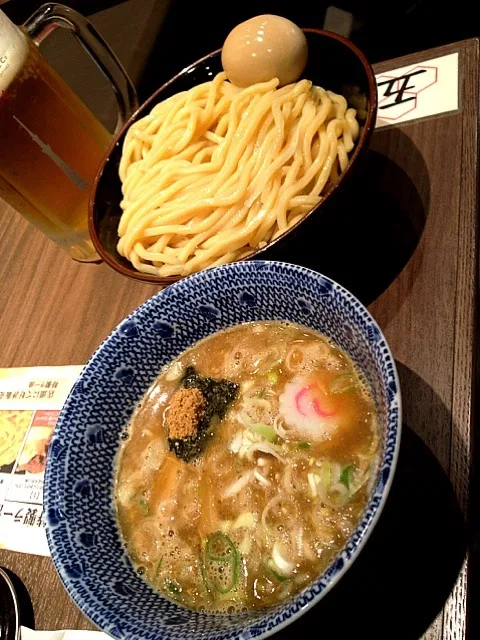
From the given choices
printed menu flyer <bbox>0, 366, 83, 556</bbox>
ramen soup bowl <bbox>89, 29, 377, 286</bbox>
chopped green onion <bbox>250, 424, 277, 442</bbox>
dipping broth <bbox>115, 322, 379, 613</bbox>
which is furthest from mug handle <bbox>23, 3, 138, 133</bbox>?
chopped green onion <bbox>250, 424, 277, 442</bbox>

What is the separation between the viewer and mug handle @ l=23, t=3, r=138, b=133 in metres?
1.74

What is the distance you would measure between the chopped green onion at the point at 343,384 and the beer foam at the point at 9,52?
4.04ft

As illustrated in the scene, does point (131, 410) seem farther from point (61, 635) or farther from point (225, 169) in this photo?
point (225, 169)

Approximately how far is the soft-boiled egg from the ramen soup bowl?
0.23ft

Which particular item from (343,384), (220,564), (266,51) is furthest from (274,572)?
(266,51)

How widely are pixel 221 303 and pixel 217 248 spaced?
0.21 meters

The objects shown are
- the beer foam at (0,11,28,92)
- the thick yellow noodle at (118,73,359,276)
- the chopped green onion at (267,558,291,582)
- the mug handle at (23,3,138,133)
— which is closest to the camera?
the chopped green onion at (267,558,291,582)

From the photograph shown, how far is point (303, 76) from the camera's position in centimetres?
162

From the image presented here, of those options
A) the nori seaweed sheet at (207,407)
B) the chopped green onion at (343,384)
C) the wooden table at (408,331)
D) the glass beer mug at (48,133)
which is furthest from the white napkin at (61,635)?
the glass beer mug at (48,133)

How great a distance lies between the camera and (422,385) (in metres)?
1.15

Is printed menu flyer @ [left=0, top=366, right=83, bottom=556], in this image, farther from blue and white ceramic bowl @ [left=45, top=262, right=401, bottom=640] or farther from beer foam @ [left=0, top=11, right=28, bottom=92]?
beer foam @ [left=0, top=11, right=28, bottom=92]

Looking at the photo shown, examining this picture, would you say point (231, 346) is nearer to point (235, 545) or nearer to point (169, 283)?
point (169, 283)

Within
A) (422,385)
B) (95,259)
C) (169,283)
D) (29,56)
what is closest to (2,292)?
(95,259)

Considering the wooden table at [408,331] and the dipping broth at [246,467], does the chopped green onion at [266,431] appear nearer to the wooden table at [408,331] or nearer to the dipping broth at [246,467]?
the dipping broth at [246,467]
